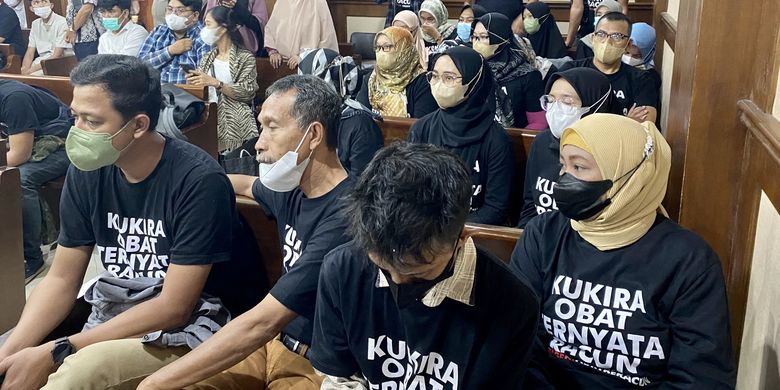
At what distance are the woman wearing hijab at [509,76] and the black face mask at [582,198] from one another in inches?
98.3

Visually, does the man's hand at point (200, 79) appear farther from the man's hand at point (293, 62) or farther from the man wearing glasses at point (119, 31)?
the man's hand at point (293, 62)

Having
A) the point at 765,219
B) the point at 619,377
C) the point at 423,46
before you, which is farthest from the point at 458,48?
the point at 423,46

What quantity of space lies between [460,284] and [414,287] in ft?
0.30

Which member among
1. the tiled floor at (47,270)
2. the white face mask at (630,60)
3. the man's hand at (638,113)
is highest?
the white face mask at (630,60)

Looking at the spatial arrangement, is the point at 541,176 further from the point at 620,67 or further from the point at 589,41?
the point at 589,41

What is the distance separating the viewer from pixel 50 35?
26.0 ft

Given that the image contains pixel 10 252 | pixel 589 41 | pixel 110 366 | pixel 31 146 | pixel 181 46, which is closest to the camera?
pixel 110 366

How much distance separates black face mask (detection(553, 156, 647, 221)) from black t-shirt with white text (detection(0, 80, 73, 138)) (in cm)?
316

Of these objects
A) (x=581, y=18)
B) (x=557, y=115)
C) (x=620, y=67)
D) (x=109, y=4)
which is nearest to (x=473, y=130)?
(x=557, y=115)

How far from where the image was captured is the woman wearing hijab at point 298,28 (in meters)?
6.93

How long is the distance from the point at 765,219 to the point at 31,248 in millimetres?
3415

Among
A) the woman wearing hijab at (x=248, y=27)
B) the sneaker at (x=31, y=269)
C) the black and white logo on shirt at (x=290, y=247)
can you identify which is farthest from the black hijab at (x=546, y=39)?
the black and white logo on shirt at (x=290, y=247)

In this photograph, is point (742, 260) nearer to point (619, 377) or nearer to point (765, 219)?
point (765, 219)

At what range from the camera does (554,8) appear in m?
8.07
